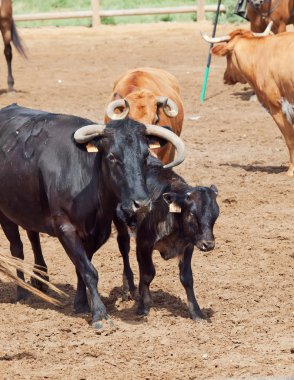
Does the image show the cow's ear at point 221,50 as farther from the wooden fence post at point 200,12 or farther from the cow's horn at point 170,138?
the wooden fence post at point 200,12

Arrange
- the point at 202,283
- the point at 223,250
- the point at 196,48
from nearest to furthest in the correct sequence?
the point at 202,283 → the point at 223,250 → the point at 196,48

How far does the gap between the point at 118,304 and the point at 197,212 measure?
1098 millimetres

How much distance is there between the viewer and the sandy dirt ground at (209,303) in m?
6.20

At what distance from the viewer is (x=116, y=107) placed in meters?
8.97

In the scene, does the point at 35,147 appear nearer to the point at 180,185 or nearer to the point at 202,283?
the point at 180,185

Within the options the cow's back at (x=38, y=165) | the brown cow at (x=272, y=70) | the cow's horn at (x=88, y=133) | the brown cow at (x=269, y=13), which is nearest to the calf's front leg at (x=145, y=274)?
the cow's back at (x=38, y=165)

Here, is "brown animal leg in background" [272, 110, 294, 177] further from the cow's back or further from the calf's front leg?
the calf's front leg

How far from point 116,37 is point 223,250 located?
52.7 ft

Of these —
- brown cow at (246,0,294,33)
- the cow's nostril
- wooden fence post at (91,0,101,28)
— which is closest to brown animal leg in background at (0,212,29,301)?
the cow's nostril

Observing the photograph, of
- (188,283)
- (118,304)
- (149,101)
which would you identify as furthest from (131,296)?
(149,101)

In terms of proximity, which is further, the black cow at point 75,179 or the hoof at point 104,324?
the hoof at point 104,324

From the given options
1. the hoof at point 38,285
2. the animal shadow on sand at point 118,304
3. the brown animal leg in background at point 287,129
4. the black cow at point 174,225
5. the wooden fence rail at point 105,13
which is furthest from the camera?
the wooden fence rail at point 105,13

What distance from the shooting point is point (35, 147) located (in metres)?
7.34

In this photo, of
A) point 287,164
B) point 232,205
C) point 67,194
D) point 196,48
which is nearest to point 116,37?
point 196,48
